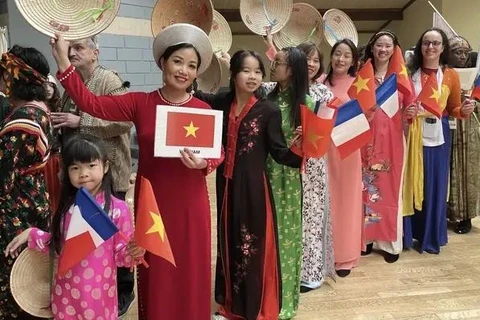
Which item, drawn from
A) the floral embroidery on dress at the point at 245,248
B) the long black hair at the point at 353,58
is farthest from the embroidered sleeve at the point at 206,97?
the long black hair at the point at 353,58

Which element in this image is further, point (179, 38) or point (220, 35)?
point (220, 35)

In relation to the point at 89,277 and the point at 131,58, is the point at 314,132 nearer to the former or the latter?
the point at 89,277

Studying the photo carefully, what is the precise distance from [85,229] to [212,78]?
193cm

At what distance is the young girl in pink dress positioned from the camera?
4.96 ft

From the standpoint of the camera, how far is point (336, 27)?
11.2ft

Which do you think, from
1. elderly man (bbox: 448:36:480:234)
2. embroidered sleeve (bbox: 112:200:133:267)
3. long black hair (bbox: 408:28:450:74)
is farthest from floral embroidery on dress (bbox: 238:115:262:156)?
elderly man (bbox: 448:36:480:234)

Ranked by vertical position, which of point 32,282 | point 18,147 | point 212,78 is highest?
point 212,78

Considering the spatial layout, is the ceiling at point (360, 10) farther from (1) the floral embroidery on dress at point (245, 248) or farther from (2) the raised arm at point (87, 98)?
(2) the raised arm at point (87, 98)

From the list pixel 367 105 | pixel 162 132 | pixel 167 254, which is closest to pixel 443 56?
pixel 367 105

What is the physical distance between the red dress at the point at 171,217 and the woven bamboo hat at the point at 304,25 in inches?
71.3

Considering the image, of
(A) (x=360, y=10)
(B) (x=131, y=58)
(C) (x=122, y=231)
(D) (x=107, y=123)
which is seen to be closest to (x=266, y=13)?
(D) (x=107, y=123)

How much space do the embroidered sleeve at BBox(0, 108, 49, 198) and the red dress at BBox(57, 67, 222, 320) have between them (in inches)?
10.4

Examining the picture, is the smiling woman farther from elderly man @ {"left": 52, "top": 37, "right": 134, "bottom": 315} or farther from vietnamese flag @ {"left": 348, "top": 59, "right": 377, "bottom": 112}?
vietnamese flag @ {"left": 348, "top": 59, "right": 377, "bottom": 112}

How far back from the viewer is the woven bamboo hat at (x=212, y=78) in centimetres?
304
